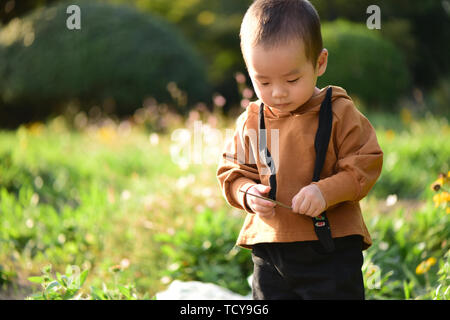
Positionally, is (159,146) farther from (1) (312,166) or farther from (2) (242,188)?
(1) (312,166)

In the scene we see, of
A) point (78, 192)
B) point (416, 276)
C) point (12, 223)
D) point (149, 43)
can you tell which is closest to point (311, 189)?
point (416, 276)

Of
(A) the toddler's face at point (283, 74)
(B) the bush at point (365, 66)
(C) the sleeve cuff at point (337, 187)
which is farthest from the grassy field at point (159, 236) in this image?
(B) the bush at point (365, 66)

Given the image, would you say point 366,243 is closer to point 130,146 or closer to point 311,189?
point 311,189

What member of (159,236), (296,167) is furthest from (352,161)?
(159,236)

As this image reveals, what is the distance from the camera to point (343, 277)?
2055 mm

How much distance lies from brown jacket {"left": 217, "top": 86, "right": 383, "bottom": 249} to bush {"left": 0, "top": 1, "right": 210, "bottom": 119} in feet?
29.7

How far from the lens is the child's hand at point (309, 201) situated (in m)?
1.91

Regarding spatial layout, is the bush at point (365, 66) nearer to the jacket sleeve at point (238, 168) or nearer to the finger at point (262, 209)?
the jacket sleeve at point (238, 168)

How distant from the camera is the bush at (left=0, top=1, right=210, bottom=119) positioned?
35.7ft

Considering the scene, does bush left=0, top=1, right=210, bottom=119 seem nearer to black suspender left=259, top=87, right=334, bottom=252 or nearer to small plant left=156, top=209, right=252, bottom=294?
small plant left=156, top=209, right=252, bottom=294

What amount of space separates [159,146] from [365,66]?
5.71 metres

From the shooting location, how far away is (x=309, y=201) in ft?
6.26

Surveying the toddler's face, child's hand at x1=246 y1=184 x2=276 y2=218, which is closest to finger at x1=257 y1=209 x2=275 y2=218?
child's hand at x1=246 y1=184 x2=276 y2=218
